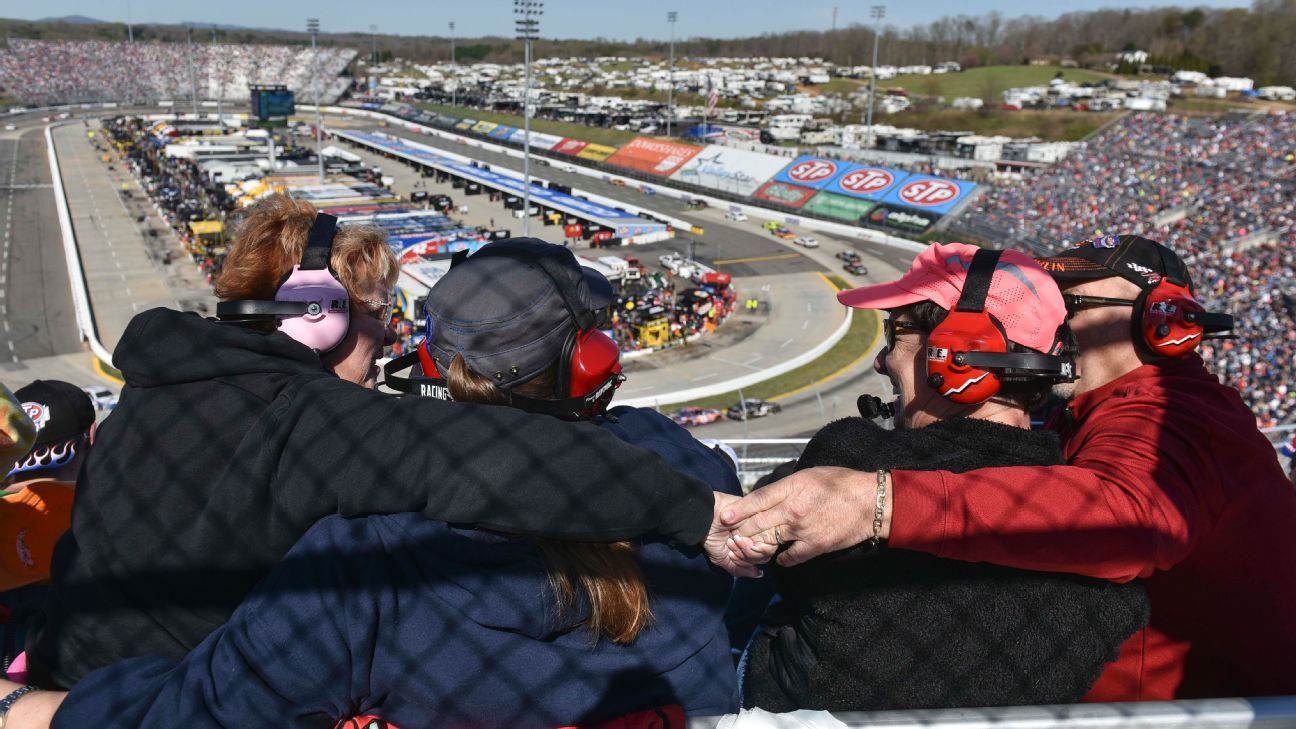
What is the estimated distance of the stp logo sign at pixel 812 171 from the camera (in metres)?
34.5

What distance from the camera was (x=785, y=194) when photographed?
3472 cm

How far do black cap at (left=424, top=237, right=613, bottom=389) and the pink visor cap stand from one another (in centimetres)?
54

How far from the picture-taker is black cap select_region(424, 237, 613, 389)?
111cm

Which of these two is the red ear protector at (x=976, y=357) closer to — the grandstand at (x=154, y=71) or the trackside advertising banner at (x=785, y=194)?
the trackside advertising banner at (x=785, y=194)

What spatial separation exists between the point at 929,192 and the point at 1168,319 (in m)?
31.8

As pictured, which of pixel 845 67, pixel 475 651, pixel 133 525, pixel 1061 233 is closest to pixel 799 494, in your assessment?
pixel 475 651

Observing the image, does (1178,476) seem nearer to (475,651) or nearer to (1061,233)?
(475,651)

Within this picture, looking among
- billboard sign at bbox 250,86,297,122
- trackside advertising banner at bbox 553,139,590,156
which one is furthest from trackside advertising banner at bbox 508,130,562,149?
billboard sign at bbox 250,86,297,122

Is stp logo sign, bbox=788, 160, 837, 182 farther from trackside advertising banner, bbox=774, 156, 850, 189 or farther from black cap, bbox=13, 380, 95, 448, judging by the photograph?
black cap, bbox=13, 380, 95, 448

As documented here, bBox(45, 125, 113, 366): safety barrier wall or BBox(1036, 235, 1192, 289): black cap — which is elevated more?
BBox(1036, 235, 1192, 289): black cap

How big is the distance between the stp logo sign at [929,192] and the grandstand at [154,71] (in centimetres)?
5540

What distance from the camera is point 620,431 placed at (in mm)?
1262

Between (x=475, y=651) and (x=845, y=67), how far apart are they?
321ft

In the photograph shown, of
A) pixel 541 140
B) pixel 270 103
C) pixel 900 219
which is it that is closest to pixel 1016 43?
pixel 541 140
